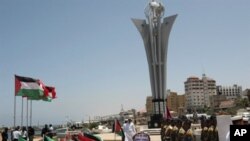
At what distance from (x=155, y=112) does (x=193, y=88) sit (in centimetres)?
10165

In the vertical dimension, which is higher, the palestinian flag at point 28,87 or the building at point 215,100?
the building at point 215,100

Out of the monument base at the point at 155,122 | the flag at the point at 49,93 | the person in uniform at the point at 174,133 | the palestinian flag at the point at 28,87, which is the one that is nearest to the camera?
the person in uniform at the point at 174,133

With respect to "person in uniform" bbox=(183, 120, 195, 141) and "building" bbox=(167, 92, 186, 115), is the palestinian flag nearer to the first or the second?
"person in uniform" bbox=(183, 120, 195, 141)

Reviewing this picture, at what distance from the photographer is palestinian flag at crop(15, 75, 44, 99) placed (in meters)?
18.2

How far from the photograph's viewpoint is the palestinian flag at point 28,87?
1825 centimetres

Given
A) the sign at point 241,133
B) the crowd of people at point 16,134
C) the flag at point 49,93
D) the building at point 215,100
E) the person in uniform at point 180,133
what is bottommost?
the crowd of people at point 16,134

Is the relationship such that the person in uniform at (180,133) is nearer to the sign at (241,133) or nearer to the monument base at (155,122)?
the sign at (241,133)

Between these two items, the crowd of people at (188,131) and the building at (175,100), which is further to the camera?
the building at (175,100)

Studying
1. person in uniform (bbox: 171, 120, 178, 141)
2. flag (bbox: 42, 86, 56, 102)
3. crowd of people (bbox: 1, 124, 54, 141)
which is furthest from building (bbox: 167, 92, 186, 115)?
person in uniform (bbox: 171, 120, 178, 141)

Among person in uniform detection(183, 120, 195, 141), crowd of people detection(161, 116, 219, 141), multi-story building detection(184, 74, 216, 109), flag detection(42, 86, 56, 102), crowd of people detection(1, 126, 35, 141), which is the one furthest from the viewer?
multi-story building detection(184, 74, 216, 109)

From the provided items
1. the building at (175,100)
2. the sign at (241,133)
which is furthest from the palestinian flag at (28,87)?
the building at (175,100)

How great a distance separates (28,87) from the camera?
18453 millimetres

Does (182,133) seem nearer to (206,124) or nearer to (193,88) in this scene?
(206,124)

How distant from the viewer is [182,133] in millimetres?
12406
